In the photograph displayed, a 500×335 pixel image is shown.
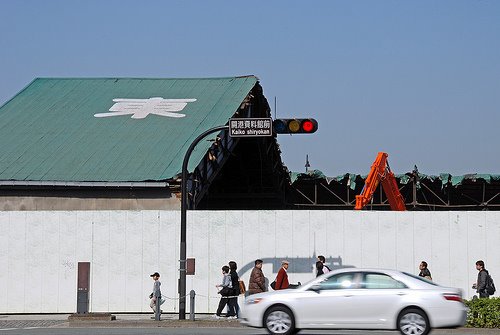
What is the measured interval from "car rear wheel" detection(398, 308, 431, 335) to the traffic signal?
5.78 m

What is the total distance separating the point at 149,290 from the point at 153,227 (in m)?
1.93

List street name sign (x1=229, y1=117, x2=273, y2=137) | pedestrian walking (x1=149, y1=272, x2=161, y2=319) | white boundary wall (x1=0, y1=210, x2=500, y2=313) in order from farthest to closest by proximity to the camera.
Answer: white boundary wall (x1=0, y1=210, x2=500, y2=313) → pedestrian walking (x1=149, y1=272, x2=161, y2=319) → street name sign (x1=229, y1=117, x2=273, y2=137)

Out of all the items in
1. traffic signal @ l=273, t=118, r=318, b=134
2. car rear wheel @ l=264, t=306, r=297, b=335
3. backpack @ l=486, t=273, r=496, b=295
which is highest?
traffic signal @ l=273, t=118, r=318, b=134

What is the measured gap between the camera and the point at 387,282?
18906 millimetres

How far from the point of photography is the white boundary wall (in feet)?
91.9

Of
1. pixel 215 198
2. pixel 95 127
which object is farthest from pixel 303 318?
pixel 215 198

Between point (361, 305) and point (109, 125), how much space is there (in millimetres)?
19690

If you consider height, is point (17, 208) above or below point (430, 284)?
above

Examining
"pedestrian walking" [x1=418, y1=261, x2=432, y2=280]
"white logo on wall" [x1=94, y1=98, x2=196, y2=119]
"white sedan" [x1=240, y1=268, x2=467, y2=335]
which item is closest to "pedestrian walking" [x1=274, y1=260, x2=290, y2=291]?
"pedestrian walking" [x1=418, y1=261, x2=432, y2=280]

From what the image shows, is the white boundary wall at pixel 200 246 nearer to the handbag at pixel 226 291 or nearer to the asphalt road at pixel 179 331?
the handbag at pixel 226 291

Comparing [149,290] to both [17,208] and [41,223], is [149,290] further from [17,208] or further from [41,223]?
[17,208]

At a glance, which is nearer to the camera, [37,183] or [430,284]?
[430,284]

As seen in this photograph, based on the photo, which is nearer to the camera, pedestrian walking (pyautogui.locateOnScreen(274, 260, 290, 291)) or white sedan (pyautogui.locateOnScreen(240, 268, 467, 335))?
white sedan (pyautogui.locateOnScreen(240, 268, 467, 335))

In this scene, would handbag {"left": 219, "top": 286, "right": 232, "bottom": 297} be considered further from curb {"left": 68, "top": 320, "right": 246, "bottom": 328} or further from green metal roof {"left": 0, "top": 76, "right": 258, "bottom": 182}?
green metal roof {"left": 0, "top": 76, "right": 258, "bottom": 182}
